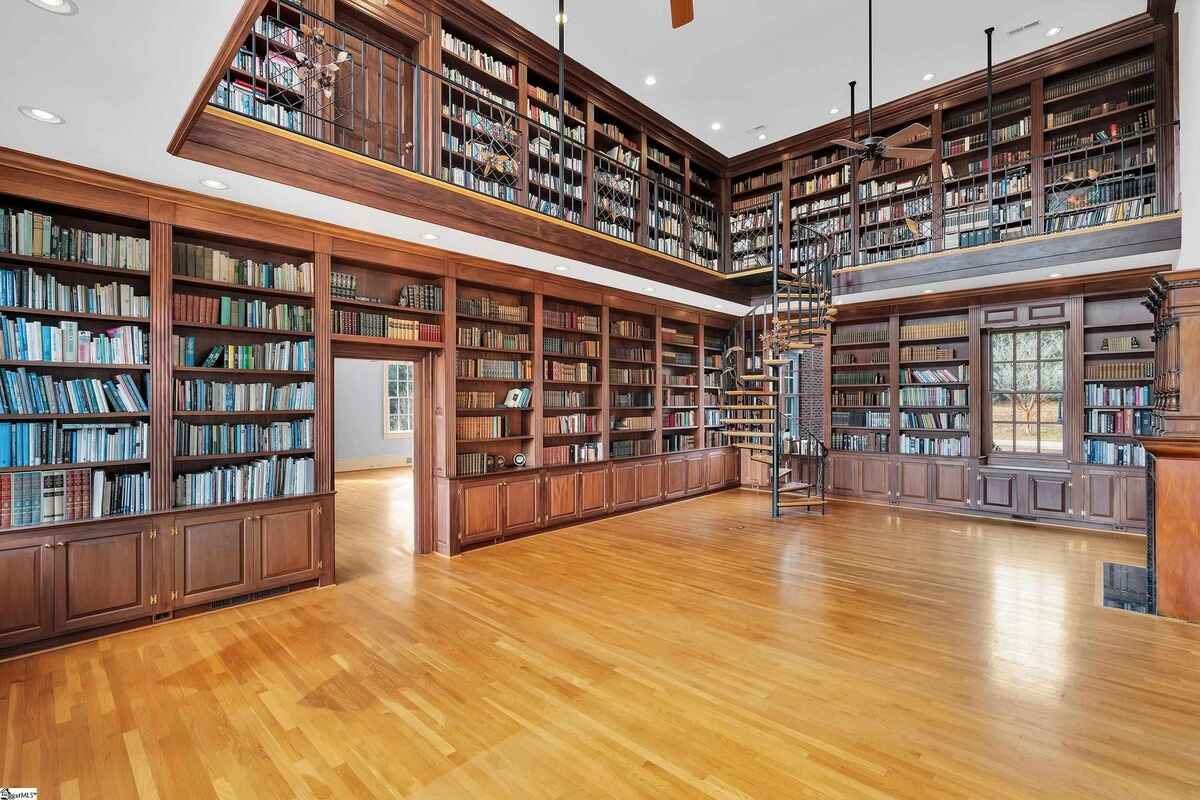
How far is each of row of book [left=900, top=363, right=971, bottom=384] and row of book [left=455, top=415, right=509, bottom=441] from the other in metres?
5.99

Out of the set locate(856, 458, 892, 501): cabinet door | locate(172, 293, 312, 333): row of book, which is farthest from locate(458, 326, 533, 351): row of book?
locate(856, 458, 892, 501): cabinet door

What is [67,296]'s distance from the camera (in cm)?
346

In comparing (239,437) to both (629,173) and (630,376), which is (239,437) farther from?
(629,173)

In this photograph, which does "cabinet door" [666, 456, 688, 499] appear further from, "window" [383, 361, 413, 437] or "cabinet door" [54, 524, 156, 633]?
"window" [383, 361, 413, 437]

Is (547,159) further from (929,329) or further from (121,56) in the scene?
(929,329)

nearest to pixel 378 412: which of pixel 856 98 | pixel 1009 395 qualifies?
pixel 856 98

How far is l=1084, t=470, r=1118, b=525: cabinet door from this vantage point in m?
6.27

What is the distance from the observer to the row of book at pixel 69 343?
326cm

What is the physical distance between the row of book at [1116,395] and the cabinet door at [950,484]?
5.30 ft

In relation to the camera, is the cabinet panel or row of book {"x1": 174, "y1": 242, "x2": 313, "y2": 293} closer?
row of book {"x1": 174, "y1": 242, "x2": 313, "y2": 293}

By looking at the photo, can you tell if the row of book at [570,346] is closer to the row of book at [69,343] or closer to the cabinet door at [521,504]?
the cabinet door at [521,504]

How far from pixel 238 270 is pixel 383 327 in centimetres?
120

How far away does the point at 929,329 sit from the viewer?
7.66 meters

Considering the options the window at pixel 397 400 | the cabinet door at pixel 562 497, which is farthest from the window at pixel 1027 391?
the window at pixel 397 400
